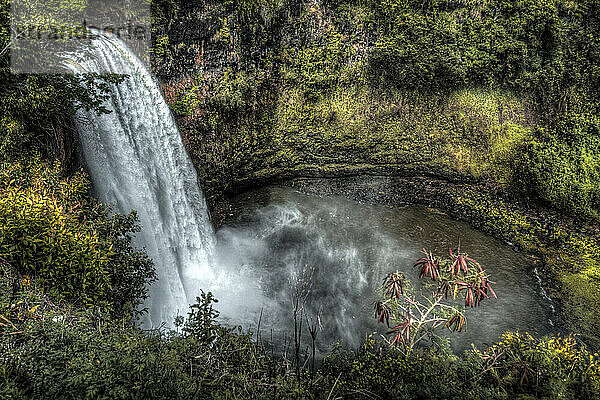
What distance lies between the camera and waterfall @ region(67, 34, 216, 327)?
229 inches

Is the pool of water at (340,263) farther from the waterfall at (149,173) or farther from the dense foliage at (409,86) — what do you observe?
the dense foliage at (409,86)

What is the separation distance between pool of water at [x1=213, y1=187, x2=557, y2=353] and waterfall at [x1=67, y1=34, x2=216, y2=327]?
0.86 meters

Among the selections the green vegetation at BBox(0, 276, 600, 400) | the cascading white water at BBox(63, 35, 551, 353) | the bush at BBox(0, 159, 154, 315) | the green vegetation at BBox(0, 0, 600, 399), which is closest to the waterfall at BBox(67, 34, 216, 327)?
the cascading white water at BBox(63, 35, 551, 353)

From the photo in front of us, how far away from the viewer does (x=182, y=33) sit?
26.3 feet

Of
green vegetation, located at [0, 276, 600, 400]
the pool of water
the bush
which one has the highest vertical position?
the bush

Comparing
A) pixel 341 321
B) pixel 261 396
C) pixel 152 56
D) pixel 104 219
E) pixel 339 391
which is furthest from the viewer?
pixel 152 56

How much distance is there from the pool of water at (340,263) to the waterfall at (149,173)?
→ 0.86 m

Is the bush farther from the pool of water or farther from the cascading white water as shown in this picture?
the pool of water

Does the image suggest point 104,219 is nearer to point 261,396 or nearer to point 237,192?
point 261,396

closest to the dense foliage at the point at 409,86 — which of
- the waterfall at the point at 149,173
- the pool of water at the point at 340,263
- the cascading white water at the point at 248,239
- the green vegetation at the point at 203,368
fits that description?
the waterfall at the point at 149,173

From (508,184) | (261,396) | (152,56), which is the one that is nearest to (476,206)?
(508,184)

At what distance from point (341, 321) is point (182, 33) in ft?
23.7

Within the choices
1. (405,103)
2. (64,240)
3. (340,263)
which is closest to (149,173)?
(64,240)

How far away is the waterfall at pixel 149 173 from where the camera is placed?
5.82 metres
